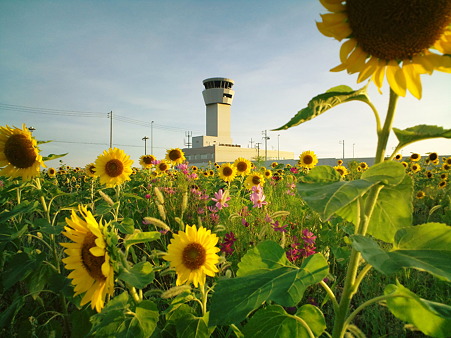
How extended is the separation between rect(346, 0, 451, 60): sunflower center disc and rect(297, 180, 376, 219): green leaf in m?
0.47

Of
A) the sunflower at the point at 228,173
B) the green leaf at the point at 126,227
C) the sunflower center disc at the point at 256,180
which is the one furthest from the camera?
the sunflower at the point at 228,173

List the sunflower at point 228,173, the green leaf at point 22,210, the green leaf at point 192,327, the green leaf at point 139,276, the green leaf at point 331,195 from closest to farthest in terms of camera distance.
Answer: the green leaf at point 331,195 → the green leaf at point 139,276 → the green leaf at point 192,327 → the green leaf at point 22,210 → the sunflower at point 228,173

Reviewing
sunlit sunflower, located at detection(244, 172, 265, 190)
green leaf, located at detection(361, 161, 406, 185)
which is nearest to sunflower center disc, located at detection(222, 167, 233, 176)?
sunlit sunflower, located at detection(244, 172, 265, 190)

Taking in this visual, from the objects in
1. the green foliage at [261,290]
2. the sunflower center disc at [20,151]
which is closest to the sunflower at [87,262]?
the green foliage at [261,290]

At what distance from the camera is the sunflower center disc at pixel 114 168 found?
11.8 ft

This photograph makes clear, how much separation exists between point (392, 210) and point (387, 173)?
1.14 ft

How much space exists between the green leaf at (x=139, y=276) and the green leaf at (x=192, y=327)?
373 mm

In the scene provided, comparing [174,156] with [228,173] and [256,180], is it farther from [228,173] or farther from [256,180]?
[256,180]

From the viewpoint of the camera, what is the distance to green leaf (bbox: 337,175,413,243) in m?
0.93

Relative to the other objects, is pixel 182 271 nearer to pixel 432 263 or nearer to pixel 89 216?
pixel 89 216

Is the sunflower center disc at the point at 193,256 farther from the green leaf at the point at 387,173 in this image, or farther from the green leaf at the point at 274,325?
the green leaf at the point at 387,173

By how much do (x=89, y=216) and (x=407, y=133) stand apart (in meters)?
1.43

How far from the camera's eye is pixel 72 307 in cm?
254

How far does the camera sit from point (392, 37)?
833mm
